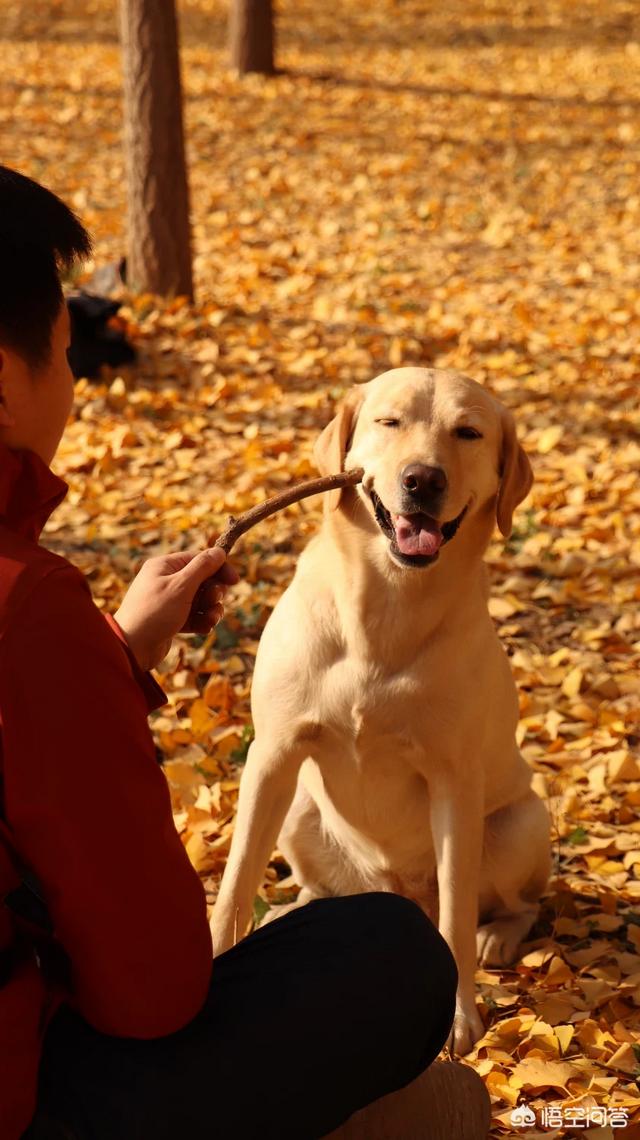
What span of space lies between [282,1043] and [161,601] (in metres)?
0.80

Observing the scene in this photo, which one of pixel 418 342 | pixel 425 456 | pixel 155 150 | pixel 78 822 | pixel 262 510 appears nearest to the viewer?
pixel 78 822

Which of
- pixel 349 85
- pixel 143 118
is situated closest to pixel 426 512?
pixel 143 118

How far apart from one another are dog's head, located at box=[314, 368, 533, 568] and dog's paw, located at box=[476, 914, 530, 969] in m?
1.12

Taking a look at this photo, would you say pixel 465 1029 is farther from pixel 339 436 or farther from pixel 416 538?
pixel 339 436

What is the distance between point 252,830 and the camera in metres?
3.27

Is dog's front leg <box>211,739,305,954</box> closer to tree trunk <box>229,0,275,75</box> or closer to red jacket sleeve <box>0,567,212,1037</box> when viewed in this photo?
red jacket sleeve <box>0,567,212,1037</box>

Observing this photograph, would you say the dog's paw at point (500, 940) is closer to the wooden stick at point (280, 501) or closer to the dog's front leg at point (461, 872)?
the dog's front leg at point (461, 872)

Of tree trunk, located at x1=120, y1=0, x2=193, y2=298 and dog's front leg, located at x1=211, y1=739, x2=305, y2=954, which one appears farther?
tree trunk, located at x1=120, y1=0, x2=193, y2=298

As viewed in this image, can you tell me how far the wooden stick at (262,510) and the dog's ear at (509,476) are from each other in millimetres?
391

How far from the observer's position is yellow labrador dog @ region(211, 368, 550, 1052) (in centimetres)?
312

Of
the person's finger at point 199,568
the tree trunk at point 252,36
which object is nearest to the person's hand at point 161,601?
the person's finger at point 199,568

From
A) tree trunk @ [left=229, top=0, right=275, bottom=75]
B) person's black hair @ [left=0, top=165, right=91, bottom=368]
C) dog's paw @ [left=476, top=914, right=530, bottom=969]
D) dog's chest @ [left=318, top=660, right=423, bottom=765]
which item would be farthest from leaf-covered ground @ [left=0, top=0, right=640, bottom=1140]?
person's black hair @ [left=0, top=165, right=91, bottom=368]

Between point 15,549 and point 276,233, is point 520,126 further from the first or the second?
point 15,549

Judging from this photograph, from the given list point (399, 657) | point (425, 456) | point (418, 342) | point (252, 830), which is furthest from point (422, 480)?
point (418, 342)
